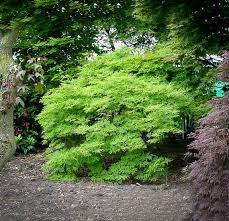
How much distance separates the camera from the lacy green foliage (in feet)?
20.0

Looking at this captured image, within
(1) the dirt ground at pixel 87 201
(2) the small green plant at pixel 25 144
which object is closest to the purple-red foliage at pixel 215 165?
(1) the dirt ground at pixel 87 201

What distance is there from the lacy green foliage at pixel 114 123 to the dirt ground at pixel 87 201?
1.13 ft

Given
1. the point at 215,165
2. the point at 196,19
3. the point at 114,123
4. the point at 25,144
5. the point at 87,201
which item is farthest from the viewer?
the point at 25,144

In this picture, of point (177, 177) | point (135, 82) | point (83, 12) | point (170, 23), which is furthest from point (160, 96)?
point (83, 12)

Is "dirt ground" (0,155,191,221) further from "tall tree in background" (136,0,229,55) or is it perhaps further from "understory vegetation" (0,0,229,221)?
"tall tree in background" (136,0,229,55)

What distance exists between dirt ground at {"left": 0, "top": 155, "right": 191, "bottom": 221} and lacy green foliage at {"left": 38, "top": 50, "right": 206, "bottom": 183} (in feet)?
1.13

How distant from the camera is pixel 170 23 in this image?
15.3 ft

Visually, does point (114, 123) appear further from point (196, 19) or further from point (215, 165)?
point (215, 165)

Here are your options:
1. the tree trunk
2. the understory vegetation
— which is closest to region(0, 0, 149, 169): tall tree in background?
the understory vegetation

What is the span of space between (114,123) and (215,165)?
10.3ft

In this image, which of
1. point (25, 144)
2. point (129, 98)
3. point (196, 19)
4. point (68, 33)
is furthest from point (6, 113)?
point (68, 33)

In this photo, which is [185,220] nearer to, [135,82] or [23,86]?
[23,86]

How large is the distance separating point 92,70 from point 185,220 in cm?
352

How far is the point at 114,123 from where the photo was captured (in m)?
6.35
